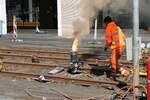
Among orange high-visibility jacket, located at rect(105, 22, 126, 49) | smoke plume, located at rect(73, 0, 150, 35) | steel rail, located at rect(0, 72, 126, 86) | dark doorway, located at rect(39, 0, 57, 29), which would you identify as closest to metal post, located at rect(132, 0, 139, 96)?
steel rail, located at rect(0, 72, 126, 86)

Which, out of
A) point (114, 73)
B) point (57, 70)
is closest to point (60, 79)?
point (57, 70)

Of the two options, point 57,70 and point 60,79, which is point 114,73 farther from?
point 57,70

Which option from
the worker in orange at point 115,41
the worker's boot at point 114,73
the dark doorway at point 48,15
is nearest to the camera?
the worker in orange at point 115,41

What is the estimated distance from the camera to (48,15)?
34656 mm

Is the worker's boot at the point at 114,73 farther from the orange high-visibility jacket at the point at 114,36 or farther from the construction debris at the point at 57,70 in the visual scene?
the construction debris at the point at 57,70

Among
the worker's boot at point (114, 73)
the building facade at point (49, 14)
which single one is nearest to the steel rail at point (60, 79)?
the worker's boot at point (114, 73)

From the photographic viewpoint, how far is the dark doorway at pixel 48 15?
113 feet

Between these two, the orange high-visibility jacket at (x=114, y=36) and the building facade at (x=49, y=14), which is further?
the building facade at (x=49, y=14)

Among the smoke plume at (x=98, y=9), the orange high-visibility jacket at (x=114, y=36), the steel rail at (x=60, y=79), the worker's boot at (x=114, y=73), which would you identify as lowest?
the steel rail at (x=60, y=79)

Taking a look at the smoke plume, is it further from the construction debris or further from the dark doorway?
the dark doorway

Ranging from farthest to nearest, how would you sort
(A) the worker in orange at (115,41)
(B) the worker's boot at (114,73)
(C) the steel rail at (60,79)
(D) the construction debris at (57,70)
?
(D) the construction debris at (57,70) < (B) the worker's boot at (114,73) < (A) the worker in orange at (115,41) < (C) the steel rail at (60,79)

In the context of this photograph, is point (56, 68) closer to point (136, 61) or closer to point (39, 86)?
point (39, 86)

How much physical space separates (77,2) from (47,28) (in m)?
6.09

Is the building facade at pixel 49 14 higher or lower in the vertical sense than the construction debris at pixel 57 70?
higher
